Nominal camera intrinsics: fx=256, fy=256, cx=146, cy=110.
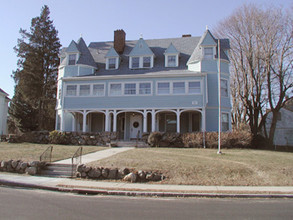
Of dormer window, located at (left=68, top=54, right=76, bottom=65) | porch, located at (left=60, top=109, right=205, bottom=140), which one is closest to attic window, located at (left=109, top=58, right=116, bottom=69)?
dormer window, located at (left=68, top=54, right=76, bottom=65)

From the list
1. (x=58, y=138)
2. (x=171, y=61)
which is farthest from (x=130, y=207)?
(x=171, y=61)

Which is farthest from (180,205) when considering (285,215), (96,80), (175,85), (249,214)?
(96,80)

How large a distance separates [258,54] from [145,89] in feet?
37.8

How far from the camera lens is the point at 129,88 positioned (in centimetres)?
2405

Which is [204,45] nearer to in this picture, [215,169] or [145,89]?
[145,89]

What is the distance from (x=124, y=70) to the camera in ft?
84.4

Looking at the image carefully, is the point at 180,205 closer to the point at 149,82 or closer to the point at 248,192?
the point at 248,192

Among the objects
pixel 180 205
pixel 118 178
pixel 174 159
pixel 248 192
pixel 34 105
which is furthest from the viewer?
pixel 34 105

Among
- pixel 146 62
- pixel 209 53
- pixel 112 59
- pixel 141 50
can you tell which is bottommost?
pixel 146 62

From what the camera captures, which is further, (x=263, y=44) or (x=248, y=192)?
(x=263, y=44)

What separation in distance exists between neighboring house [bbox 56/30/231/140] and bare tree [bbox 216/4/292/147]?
85.8 inches

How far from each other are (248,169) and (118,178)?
232 inches

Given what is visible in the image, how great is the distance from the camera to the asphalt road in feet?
20.2

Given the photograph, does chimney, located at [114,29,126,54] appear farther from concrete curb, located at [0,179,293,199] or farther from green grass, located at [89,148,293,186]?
concrete curb, located at [0,179,293,199]
